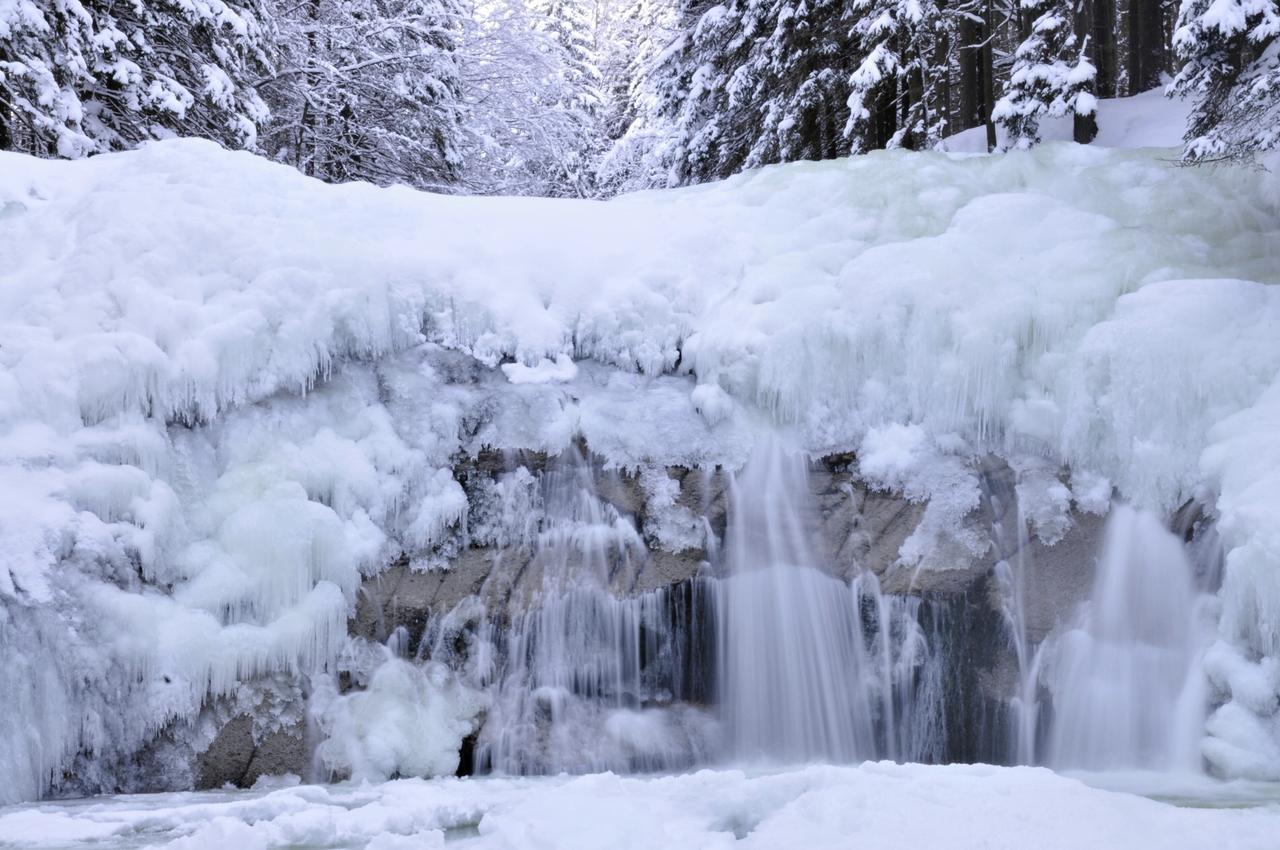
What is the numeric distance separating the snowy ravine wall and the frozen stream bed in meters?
0.85

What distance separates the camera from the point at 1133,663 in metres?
5.18

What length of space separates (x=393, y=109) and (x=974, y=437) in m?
11.3

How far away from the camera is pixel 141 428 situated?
519 cm

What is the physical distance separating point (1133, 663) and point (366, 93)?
41.5ft

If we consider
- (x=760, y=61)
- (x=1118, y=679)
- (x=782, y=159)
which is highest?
(x=760, y=61)

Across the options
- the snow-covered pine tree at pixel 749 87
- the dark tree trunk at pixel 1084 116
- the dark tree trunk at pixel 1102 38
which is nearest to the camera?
the dark tree trunk at pixel 1084 116

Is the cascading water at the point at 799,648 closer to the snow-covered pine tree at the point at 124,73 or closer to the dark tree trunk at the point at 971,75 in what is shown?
the snow-covered pine tree at the point at 124,73

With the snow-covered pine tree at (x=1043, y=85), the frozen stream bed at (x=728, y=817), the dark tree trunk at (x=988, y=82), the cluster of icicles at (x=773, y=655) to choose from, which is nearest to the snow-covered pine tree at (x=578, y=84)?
the dark tree trunk at (x=988, y=82)

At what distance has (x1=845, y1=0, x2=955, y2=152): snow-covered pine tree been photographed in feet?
34.5


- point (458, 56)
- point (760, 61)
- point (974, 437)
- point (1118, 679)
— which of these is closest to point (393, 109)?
point (458, 56)

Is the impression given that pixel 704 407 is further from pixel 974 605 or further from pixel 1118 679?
pixel 1118 679

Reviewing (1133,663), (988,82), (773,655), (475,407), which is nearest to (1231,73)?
(1133,663)

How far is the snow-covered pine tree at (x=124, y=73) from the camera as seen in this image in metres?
9.05

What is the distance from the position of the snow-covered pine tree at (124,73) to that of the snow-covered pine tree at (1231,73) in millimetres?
8847
